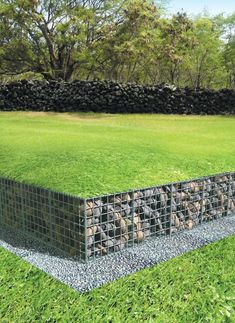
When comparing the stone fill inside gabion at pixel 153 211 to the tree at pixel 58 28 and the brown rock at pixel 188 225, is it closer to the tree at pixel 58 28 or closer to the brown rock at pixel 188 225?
the brown rock at pixel 188 225

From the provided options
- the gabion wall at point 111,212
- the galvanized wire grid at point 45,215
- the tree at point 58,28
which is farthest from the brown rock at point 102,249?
the tree at point 58,28

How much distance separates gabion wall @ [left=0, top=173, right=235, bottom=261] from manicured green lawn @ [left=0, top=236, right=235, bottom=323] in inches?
20.0

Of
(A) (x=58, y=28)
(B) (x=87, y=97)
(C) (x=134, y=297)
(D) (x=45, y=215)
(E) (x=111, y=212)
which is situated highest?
(A) (x=58, y=28)

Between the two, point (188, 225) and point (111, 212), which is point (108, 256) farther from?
point (188, 225)

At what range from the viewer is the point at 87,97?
16.6 m

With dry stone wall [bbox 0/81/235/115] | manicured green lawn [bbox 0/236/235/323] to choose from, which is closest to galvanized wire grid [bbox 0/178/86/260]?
manicured green lawn [bbox 0/236/235/323]

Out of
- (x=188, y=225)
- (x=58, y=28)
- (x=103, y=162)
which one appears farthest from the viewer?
(x=58, y=28)

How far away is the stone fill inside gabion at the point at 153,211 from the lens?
376cm

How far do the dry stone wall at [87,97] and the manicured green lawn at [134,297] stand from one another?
43.6 feet

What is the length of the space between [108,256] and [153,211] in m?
0.74

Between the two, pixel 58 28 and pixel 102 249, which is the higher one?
pixel 58 28

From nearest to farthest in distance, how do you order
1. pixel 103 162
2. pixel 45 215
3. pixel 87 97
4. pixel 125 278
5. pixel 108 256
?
pixel 125 278 → pixel 108 256 → pixel 45 215 → pixel 103 162 → pixel 87 97

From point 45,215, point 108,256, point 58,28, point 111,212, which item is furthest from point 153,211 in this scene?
point 58,28

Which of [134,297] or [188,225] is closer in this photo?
[134,297]
